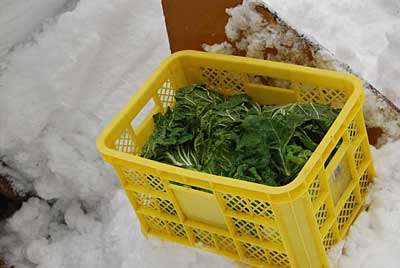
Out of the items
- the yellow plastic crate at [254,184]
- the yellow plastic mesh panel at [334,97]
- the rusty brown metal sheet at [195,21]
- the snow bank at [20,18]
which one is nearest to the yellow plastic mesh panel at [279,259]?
the yellow plastic crate at [254,184]

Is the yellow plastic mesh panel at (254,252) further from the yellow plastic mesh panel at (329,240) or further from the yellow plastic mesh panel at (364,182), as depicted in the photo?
the yellow plastic mesh panel at (364,182)

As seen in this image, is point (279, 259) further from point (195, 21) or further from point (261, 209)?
point (195, 21)

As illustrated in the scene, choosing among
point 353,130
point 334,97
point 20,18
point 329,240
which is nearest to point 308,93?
point 334,97

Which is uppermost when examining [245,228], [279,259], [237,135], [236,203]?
[237,135]

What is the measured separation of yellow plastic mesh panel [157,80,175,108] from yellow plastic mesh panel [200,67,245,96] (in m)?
0.11

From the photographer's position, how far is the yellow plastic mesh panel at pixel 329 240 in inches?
74.6

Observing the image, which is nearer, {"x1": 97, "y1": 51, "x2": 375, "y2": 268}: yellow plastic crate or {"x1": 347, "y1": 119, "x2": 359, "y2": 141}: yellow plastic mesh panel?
{"x1": 97, "y1": 51, "x2": 375, "y2": 268}: yellow plastic crate

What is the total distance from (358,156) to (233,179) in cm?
48

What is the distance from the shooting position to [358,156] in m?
1.98

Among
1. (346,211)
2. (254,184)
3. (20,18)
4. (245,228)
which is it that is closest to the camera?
(254,184)

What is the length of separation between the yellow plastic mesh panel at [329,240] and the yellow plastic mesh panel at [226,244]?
0.26m

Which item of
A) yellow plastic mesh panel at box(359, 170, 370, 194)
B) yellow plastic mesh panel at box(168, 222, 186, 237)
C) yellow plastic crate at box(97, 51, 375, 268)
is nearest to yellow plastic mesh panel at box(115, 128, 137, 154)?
yellow plastic crate at box(97, 51, 375, 268)

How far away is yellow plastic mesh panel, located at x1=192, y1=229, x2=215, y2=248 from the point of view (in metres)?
Result: 1.98

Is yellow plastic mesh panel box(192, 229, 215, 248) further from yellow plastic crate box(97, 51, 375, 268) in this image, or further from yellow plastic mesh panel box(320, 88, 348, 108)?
yellow plastic mesh panel box(320, 88, 348, 108)
